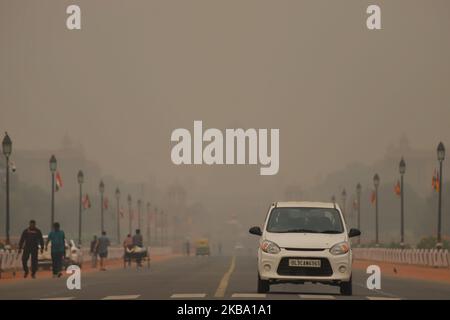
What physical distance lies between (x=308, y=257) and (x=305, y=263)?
0.50ft

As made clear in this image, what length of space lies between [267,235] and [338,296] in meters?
2.15

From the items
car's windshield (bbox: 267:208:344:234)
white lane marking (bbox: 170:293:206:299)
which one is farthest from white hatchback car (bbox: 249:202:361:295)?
white lane marking (bbox: 170:293:206:299)

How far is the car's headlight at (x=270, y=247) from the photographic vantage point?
95.6ft

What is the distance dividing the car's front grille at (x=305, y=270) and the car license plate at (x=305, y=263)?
0.22 feet

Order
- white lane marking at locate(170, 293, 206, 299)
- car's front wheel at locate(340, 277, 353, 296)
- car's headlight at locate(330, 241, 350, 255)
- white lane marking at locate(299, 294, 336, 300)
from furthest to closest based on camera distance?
car's front wheel at locate(340, 277, 353, 296)
car's headlight at locate(330, 241, 350, 255)
white lane marking at locate(170, 293, 206, 299)
white lane marking at locate(299, 294, 336, 300)

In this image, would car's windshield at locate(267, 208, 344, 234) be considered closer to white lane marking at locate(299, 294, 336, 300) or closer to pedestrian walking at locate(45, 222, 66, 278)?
white lane marking at locate(299, 294, 336, 300)

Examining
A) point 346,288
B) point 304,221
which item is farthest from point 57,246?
point 346,288

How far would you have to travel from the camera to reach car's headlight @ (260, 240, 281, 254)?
2913cm

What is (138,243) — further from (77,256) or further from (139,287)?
(139,287)

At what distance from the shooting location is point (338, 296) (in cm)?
2925

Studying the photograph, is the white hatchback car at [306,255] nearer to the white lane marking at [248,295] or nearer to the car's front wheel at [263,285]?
the car's front wheel at [263,285]

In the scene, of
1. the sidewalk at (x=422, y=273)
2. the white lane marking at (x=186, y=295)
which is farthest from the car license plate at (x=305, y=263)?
the sidewalk at (x=422, y=273)
